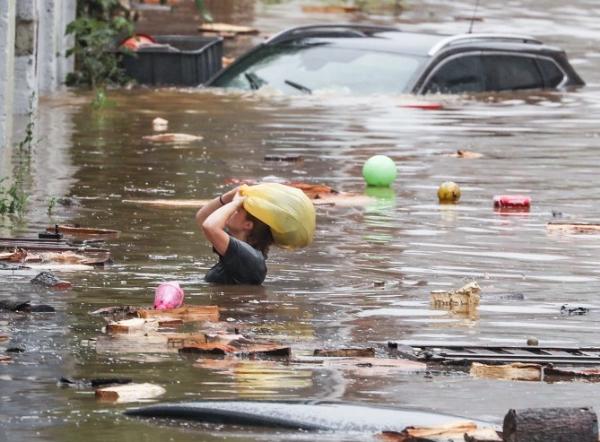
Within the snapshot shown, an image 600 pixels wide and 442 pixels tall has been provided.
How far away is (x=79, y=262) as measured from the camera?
1095 centimetres

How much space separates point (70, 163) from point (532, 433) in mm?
10013

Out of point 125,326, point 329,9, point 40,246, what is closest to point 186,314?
point 125,326

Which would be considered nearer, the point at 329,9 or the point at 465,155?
the point at 465,155

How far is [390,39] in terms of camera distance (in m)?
21.9

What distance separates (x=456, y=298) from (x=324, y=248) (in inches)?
88.6

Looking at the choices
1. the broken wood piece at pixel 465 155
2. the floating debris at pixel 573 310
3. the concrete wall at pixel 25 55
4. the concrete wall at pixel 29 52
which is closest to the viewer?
the floating debris at pixel 573 310

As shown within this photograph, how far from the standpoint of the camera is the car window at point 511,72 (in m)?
22.8

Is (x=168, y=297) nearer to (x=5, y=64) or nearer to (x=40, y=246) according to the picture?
(x=40, y=246)

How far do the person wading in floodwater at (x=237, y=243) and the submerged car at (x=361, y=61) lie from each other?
10.8 metres

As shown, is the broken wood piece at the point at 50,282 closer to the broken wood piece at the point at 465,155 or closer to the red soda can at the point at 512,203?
the red soda can at the point at 512,203

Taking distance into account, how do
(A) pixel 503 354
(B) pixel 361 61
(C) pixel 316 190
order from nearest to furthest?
(A) pixel 503 354 < (C) pixel 316 190 < (B) pixel 361 61

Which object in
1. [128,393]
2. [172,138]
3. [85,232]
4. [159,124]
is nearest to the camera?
[128,393]

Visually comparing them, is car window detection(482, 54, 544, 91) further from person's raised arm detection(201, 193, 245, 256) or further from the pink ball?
the pink ball

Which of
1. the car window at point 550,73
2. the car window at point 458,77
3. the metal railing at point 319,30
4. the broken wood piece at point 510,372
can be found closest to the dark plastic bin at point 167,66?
the metal railing at point 319,30
